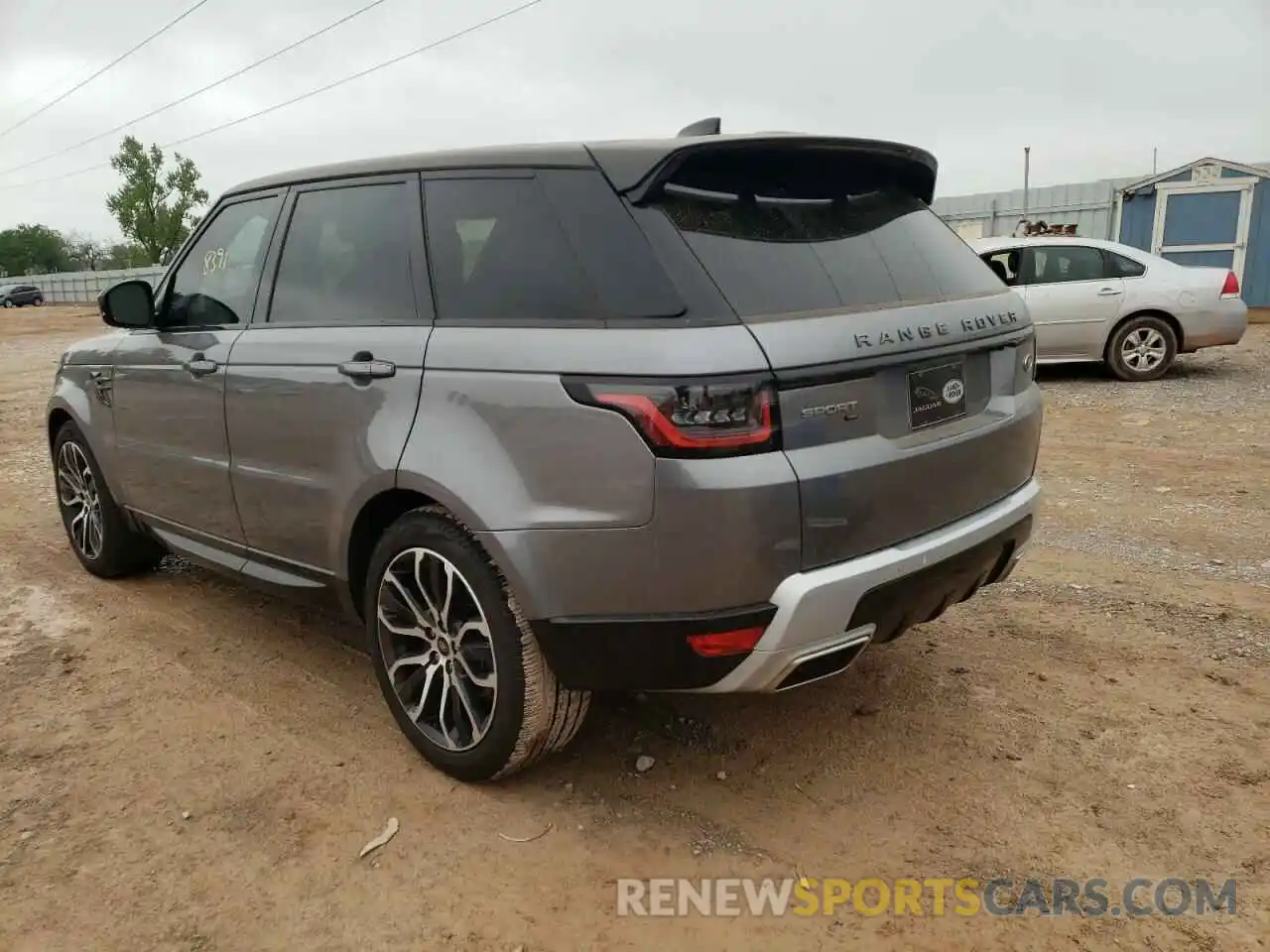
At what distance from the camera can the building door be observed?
16.0 meters

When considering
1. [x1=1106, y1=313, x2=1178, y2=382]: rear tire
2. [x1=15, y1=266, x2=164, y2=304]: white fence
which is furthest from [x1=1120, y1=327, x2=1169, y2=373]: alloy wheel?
[x1=15, y1=266, x2=164, y2=304]: white fence

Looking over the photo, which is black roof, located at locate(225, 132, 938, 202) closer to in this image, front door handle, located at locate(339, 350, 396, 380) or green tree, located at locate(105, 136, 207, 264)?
front door handle, located at locate(339, 350, 396, 380)

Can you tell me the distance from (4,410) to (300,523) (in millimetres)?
10848

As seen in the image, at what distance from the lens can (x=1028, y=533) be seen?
303 centimetres

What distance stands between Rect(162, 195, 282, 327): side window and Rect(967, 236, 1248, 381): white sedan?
8208mm

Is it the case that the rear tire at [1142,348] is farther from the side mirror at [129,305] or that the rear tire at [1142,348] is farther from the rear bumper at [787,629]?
the side mirror at [129,305]

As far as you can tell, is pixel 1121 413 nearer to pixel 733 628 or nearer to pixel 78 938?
pixel 733 628

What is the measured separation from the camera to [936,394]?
266 centimetres

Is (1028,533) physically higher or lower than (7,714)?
higher

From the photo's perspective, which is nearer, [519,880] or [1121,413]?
[519,880]

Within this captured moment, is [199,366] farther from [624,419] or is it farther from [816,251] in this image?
[816,251]

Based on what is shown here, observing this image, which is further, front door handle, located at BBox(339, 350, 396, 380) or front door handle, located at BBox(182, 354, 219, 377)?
front door handle, located at BBox(182, 354, 219, 377)

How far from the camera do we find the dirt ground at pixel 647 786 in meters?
2.38

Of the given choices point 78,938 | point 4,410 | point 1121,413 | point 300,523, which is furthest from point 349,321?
point 4,410
